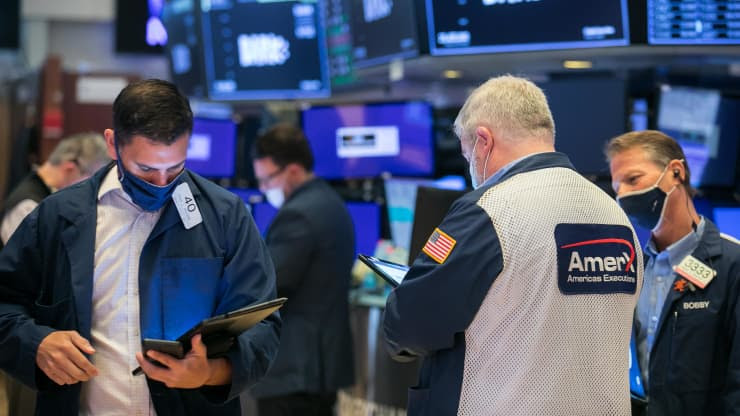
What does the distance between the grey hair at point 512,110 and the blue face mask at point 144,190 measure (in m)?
0.85

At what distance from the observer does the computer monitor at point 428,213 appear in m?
3.98

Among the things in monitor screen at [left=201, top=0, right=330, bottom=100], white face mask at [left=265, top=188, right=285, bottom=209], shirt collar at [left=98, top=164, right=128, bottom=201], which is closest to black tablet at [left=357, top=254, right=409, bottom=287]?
shirt collar at [left=98, top=164, right=128, bottom=201]

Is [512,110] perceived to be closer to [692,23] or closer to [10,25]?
[692,23]

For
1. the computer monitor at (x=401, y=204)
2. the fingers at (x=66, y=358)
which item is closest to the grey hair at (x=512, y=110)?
the fingers at (x=66, y=358)

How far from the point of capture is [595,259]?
2613mm

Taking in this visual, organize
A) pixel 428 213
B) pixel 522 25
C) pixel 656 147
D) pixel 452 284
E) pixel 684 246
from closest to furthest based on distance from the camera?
pixel 452 284, pixel 684 246, pixel 656 147, pixel 428 213, pixel 522 25

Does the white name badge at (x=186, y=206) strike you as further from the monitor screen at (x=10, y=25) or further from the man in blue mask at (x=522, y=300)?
the monitor screen at (x=10, y=25)

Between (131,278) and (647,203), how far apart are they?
5.87 feet

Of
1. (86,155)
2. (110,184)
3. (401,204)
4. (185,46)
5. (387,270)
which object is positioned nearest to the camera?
(110,184)

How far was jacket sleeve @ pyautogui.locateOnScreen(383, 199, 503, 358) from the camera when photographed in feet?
8.17

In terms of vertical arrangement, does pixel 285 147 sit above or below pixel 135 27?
below

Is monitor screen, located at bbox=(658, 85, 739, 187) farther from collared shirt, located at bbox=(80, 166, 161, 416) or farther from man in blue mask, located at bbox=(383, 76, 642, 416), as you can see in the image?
collared shirt, located at bbox=(80, 166, 161, 416)

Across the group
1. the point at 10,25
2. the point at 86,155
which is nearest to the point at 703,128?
the point at 86,155

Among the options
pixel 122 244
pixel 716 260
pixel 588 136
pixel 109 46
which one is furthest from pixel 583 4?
pixel 109 46
